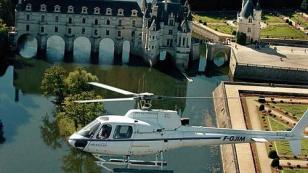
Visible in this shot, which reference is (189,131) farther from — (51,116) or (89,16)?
(89,16)

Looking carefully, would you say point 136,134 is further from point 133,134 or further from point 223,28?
point 223,28

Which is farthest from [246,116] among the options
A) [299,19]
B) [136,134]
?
[299,19]

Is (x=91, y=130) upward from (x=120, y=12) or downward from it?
upward

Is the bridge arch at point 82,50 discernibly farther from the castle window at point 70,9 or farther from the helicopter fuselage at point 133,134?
the helicopter fuselage at point 133,134

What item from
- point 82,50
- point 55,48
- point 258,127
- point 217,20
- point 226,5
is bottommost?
point 258,127

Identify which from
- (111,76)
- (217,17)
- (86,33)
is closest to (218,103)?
(111,76)

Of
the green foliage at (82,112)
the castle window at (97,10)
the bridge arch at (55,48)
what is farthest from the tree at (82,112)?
A: the castle window at (97,10)
